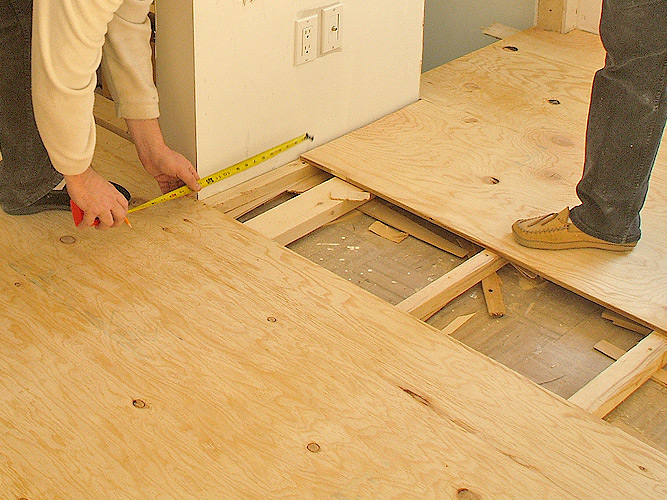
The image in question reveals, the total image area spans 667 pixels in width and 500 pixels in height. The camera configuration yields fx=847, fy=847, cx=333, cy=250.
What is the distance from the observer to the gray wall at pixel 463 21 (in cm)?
335

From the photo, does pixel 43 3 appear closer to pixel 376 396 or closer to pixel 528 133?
pixel 376 396

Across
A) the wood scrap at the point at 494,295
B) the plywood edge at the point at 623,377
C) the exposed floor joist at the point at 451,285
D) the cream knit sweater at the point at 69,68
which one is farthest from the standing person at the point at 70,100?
the plywood edge at the point at 623,377

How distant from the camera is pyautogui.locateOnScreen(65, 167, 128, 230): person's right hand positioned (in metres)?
1.76

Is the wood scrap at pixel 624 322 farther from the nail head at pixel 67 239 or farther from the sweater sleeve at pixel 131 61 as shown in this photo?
the nail head at pixel 67 239

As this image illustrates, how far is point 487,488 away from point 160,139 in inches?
43.8

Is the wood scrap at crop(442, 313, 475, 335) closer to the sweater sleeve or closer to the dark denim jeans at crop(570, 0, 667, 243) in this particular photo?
the dark denim jeans at crop(570, 0, 667, 243)

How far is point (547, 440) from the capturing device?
4.97 feet

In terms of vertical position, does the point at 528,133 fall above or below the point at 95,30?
below

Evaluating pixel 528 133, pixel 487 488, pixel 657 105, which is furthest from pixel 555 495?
pixel 528 133

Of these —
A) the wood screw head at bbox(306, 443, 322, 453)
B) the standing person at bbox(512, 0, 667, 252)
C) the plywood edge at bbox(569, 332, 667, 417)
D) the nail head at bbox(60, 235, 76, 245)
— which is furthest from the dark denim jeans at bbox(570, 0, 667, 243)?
the nail head at bbox(60, 235, 76, 245)

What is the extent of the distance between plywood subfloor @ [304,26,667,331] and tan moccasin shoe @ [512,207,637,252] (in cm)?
2

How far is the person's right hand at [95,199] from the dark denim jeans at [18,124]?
0.24 m

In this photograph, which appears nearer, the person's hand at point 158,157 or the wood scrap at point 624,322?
the wood scrap at point 624,322

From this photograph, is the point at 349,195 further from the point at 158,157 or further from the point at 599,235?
the point at 599,235
